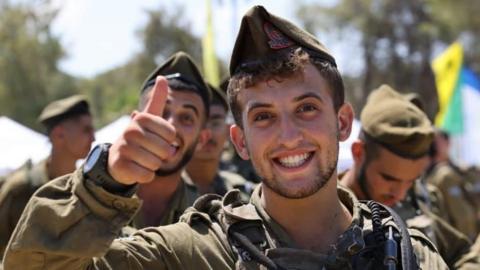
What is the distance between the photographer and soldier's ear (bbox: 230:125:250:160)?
2719 mm

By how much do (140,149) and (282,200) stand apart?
741 millimetres

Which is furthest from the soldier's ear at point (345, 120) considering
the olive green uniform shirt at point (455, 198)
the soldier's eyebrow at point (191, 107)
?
the olive green uniform shirt at point (455, 198)

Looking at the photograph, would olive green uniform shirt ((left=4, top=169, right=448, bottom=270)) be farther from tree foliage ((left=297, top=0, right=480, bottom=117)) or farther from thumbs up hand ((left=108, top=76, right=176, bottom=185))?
tree foliage ((left=297, top=0, right=480, bottom=117))

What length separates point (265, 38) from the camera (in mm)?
2602

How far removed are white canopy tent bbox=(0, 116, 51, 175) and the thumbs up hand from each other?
497cm

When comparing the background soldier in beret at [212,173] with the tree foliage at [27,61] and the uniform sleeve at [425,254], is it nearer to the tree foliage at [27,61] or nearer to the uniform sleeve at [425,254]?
the uniform sleeve at [425,254]

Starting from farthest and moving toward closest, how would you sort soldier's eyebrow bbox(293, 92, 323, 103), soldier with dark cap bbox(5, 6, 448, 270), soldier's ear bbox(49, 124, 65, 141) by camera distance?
soldier's ear bbox(49, 124, 65, 141) → soldier's eyebrow bbox(293, 92, 323, 103) → soldier with dark cap bbox(5, 6, 448, 270)

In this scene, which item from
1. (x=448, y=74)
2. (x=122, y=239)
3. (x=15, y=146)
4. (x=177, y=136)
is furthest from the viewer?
(x=448, y=74)

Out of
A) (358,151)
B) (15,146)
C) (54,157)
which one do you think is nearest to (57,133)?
(54,157)

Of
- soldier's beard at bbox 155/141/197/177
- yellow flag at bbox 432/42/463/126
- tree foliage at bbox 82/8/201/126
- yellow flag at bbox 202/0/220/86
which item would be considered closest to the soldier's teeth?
soldier's beard at bbox 155/141/197/177

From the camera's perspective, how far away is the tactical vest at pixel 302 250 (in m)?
2.44

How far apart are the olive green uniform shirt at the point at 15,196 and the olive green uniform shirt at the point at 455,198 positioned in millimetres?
4306

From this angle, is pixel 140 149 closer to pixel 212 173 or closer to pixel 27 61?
pixel 212 173

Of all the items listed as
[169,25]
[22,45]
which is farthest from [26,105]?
[169,25]
